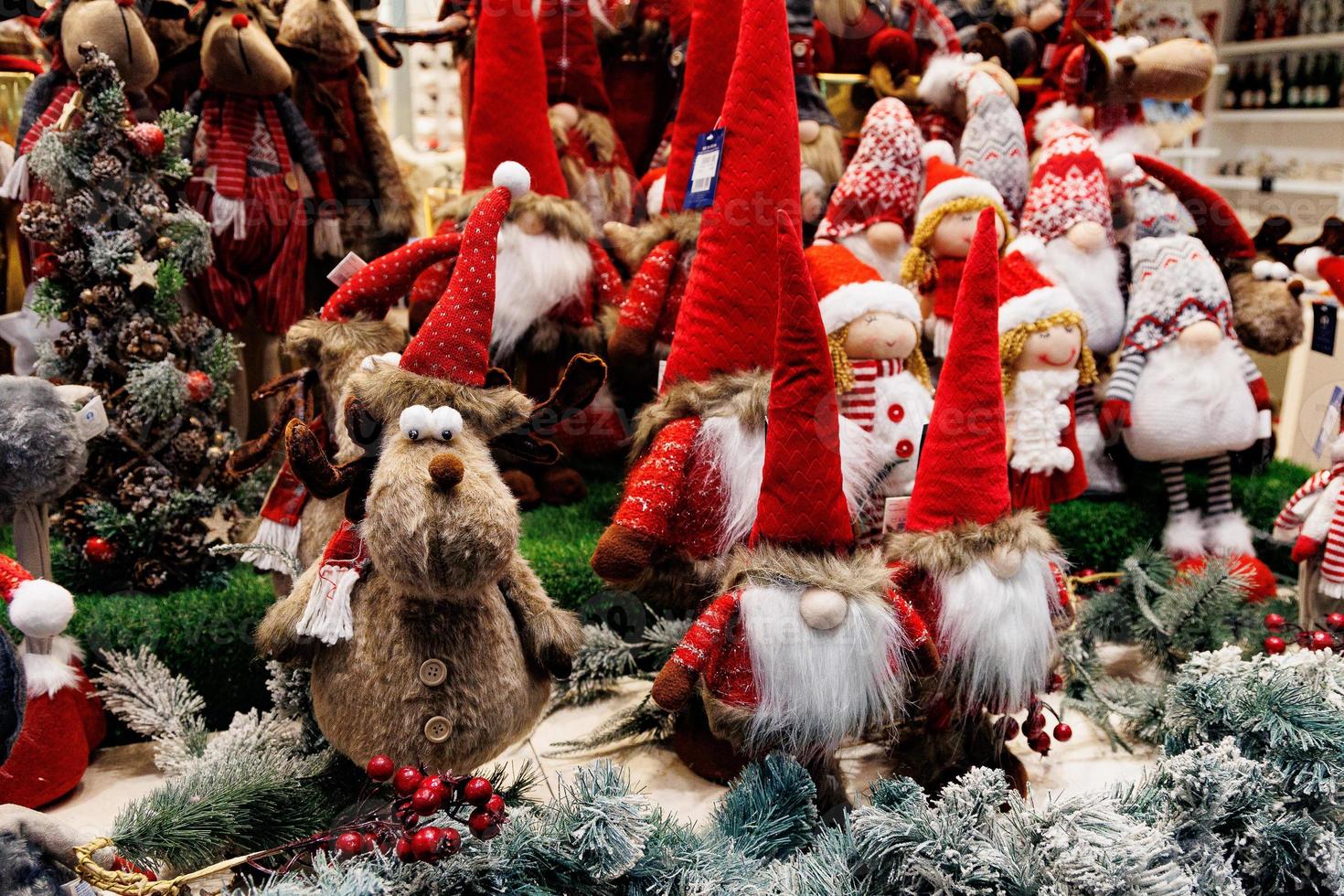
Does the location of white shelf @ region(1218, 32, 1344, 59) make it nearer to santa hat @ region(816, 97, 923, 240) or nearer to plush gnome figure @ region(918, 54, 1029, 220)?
plush gnome figure @ region(918, 54, 1029, 220)

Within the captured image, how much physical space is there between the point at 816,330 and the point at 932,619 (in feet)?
1.29

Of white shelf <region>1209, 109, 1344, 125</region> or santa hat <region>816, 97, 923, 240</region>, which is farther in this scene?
white shelf <region>1209, 109, 1344, 125</region>

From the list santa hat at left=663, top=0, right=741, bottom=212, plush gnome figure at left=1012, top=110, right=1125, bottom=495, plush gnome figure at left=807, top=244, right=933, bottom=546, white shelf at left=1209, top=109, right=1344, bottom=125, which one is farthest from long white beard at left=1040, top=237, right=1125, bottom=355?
white shelf at left=1209, top=109, right=1344, bottom=125

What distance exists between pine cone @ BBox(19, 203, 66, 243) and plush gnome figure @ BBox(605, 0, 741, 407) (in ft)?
2.76

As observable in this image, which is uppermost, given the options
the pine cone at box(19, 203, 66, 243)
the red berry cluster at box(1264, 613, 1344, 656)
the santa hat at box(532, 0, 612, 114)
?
the santa hat at box(532, 0, 612, 114)

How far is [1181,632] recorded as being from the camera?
1803 mm

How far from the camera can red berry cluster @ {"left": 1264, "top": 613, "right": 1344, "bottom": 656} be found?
1.49 meters

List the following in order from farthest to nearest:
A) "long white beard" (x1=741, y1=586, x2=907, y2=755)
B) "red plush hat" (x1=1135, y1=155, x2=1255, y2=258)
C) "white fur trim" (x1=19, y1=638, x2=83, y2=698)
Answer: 1. "red plush hat" (x1=1135, y1=155, x2=1255, y2=258)
2. "white fur trim" (x1=19, y1=638, x2=83, y2=698)
3. "long white beard" (x1=741, y1=586, x2=907, y2=755)

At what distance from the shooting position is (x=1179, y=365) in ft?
6.71

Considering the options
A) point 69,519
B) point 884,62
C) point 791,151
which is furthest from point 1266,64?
point 69,519

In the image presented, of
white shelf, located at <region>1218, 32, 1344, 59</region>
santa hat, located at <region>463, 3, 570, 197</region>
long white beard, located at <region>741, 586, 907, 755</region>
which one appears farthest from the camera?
white shelf, located at <region>1218, 32, 1344, 59</region>

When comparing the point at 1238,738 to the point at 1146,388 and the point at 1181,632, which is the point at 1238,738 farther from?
the point at 1146,388

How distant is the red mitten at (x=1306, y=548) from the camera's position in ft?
5.61

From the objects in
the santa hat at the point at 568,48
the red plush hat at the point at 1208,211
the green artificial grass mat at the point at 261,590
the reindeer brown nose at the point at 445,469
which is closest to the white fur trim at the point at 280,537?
the green artificial grass mat at the point at 261,590
